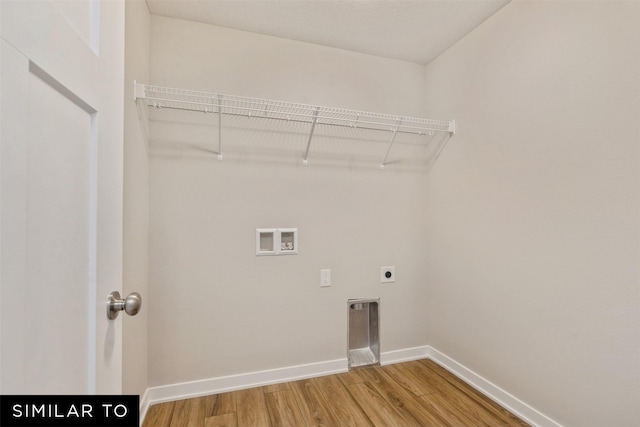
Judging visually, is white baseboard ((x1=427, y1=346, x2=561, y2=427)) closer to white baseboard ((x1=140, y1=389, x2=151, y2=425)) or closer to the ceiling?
white baseboard ((x1=140, y1=389, x2=151, y2=425))

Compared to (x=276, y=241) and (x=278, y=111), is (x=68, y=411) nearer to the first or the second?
(x=276, y=241)

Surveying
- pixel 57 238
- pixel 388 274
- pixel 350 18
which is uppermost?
pixel 350 18

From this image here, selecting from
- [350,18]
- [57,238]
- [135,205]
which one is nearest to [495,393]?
[57,238]

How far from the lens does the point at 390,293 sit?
224 cm

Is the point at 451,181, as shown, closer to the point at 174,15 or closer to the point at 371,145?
the point at 371,145

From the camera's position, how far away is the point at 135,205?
1.50 meters

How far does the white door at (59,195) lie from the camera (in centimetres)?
41

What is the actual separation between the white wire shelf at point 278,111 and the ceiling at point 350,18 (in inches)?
20.0

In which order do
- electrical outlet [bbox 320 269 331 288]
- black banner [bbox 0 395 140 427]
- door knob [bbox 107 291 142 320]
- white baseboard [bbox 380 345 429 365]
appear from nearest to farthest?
black banner [bbox 0 395 140 427] < door knob [bbox 107 291 142 320] < electrical outlet [bbox 320 269 331 288] < white baseboard [bbox 380 345 429 365]

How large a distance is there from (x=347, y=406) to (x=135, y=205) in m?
1.67

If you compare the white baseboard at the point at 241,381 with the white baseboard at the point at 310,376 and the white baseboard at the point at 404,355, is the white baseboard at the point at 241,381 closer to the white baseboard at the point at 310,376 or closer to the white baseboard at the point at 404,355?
the white baseboard at the point at 310,376

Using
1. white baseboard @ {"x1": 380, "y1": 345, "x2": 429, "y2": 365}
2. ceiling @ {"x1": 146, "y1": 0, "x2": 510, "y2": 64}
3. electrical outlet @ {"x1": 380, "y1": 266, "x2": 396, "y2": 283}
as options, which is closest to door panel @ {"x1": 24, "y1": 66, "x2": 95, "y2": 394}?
ceiling @ {"x1": 146, "y1": 0, "x2": 510, "y2": 64}

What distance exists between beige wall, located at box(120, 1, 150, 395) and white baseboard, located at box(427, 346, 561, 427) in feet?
6.67

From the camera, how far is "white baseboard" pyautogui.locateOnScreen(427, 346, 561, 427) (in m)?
1.52
